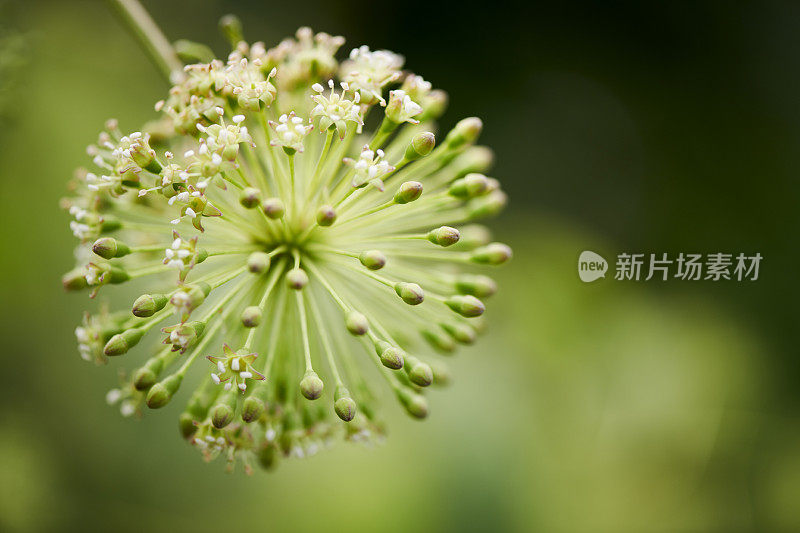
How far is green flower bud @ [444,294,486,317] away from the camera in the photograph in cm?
184

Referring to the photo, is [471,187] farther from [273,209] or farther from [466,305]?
[273,209]

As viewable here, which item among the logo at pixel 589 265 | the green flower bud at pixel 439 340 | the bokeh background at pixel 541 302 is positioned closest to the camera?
the green flower bud at pixel 439 340

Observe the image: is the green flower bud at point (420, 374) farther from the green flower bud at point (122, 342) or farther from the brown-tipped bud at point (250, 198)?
the green flower bud at point (122, 342)

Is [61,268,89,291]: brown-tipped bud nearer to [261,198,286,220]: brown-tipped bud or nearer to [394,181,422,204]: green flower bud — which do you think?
[261,198,286,220]: brown-tipped bud

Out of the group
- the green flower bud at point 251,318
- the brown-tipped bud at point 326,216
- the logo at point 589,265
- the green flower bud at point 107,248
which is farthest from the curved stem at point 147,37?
the logo at point 589,265

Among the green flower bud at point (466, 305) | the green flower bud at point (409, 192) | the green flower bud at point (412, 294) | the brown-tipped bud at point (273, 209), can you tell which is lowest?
the green flower bud at point (412, 294)

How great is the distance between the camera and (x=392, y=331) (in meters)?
2.16

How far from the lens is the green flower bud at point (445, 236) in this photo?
174 centimetres

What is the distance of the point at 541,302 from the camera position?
164 inches

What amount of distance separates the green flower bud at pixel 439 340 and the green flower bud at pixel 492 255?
28 cm

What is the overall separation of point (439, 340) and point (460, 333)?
0.40ft

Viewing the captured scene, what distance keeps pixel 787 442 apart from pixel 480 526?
1965mm

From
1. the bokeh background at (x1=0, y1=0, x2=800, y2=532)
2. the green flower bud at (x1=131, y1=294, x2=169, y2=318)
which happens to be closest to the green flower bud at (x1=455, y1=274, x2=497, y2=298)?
the green flower bud at (x1=131, y1=294, x2=169, y2=318)

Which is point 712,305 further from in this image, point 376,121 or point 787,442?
point 376,121
